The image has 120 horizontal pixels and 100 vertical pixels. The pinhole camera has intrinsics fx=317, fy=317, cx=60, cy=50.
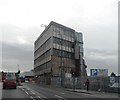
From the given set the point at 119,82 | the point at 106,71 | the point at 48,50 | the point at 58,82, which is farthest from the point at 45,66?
the point at 119,82

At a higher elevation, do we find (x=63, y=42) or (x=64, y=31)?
(x=64, y=31)

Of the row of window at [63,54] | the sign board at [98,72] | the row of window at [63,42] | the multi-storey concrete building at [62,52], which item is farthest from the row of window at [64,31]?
the sign board at [98,72]

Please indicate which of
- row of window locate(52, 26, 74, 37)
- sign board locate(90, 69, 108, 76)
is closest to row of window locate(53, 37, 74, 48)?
row of window locate(52, 26, 74, 37)

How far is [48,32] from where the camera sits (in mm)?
101062

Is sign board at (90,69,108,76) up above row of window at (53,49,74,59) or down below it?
below

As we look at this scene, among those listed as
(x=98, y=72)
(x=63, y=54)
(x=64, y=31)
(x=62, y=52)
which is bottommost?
(x=98, y=72)

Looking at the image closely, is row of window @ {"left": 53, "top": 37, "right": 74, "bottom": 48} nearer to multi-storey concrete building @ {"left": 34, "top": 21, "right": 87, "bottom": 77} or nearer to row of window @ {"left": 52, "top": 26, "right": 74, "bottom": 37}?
multi-storey concrete building @ {"left": 34, "top": 21, "right": 87, "bottom": 77}

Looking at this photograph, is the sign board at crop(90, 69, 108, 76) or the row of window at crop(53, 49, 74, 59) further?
the row of window at crop(53, 49, 74, 59)

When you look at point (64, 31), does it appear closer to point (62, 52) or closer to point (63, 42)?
point (63, 42)

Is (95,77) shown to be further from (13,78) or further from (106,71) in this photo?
(13,78)

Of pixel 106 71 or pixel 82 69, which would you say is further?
pixel 82 69

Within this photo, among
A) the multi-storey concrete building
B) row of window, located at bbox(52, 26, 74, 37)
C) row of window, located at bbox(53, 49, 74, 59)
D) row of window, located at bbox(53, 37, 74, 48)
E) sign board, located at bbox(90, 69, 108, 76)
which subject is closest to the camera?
sign board, located at bbox(90, 69, 108, 76)

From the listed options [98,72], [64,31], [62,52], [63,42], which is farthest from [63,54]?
[98,72]

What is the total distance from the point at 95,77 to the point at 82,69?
56018 millimetres
